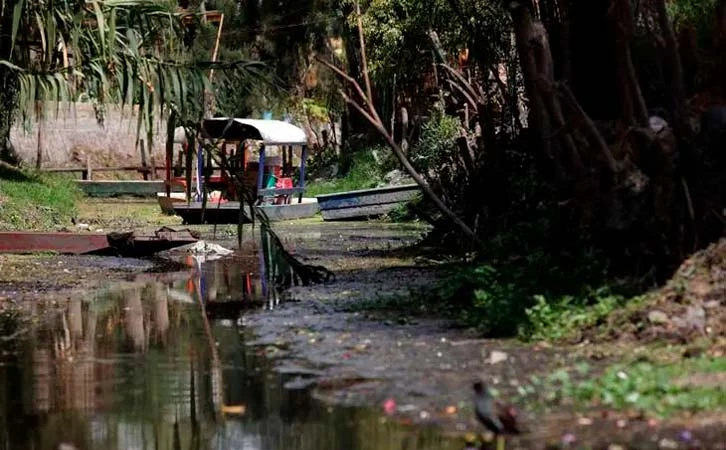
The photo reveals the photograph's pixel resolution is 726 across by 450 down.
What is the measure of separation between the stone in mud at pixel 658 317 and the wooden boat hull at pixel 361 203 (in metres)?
19.4

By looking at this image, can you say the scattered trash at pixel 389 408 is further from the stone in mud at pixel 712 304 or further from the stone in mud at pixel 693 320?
the stone in mud at pixel 712 304

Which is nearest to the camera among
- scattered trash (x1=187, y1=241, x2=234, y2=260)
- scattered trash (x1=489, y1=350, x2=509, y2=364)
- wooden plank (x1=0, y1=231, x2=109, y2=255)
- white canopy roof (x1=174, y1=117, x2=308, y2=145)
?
scattered trash (x1=489, y1=350, x2=509, y2=364)

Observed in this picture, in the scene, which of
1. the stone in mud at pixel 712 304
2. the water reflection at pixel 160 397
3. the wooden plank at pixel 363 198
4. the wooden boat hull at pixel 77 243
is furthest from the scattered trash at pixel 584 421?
the wooden plank at pixel 363 198

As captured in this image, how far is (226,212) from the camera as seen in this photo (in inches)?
1087

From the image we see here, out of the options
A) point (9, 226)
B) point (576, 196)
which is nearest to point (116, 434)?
point (576, 196)

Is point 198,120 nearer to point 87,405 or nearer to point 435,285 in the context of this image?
point 435,285

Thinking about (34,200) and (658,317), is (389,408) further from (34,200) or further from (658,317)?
(34,200)

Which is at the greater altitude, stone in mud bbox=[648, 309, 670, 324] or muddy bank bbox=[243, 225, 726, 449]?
stone in mud bbox=[648, 309, 670, 324]

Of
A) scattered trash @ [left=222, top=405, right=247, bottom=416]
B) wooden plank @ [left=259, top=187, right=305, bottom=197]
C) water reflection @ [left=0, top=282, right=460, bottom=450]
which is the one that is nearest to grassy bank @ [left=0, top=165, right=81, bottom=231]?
wooden plank @ [left=259, top=187, right=305, bottom=197]

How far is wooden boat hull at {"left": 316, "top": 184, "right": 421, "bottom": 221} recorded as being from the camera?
95.1 ft

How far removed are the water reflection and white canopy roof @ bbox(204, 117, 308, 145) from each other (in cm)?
1550

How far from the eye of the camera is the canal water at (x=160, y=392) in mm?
7816

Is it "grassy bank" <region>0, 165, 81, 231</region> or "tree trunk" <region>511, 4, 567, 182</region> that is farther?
"grassy bank" <region>0, 165, 81, 231</region>

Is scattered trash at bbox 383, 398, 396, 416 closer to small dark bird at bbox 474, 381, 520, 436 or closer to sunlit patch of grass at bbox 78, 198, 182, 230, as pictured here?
small dark bird at bbox 474, 381, 520, 436
